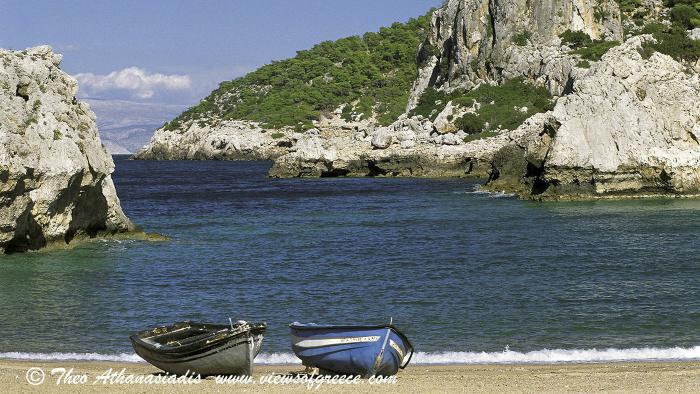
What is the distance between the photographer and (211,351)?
14.7m

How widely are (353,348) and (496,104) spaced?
298 feet

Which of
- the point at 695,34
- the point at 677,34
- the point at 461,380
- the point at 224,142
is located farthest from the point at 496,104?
the point at 461,380

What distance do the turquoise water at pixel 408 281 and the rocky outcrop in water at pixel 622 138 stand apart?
4.63m

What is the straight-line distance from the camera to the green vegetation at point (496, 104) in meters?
96.4

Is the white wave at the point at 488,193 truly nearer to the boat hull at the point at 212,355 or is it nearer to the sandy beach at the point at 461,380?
the sandy beach at the point at 461,380

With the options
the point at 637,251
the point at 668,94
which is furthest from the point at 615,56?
the point at 637,251

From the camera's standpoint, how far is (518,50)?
357 ft

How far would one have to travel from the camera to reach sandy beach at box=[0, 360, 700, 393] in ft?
47.2

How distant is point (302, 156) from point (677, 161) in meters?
49.2

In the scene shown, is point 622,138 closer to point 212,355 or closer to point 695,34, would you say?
point 212,355

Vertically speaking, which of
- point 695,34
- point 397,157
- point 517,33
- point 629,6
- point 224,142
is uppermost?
point 629,6

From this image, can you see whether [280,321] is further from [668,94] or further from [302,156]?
[302,156]

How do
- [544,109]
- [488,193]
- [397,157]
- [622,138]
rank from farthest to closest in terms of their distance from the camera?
1. [544,109]
2. [397,157]
3. [488,193]
4. [622,138]

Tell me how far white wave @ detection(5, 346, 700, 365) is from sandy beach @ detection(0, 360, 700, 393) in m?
0.54
